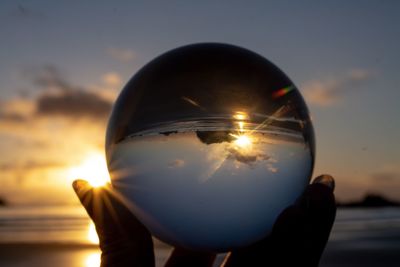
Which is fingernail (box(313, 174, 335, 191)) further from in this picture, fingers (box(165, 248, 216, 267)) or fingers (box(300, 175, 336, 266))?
fingers (box(165, 248, 216, 267))

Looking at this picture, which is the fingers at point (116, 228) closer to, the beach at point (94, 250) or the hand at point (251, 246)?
the hand at point (251, 246)

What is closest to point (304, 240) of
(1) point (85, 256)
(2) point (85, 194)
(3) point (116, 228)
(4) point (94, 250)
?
(3) point (116, 228)

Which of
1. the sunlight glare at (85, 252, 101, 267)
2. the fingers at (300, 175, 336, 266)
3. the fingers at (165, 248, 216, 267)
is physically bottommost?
the fingers at (165, 248, 216, 267)

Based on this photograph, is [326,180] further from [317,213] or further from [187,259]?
[187,259]

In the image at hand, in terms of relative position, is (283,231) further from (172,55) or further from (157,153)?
(172,55)

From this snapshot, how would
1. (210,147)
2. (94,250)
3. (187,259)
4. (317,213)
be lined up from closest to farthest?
(210,147) → (317,213) → (187,259) → (94,250)

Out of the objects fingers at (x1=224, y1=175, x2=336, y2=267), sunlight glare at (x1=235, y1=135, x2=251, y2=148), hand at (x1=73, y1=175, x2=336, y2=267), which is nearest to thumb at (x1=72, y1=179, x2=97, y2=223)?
hand at (x1=73, y1=175, x2=336, y2=267)
